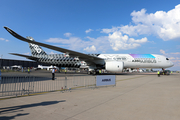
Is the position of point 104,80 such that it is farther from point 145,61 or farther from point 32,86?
point 145,61

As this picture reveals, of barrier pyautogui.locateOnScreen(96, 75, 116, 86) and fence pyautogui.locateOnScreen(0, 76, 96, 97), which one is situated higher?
barrier pyautogui.locateOnScreen(96, 75, 116, 86)

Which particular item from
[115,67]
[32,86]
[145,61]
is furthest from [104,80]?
[145,61]

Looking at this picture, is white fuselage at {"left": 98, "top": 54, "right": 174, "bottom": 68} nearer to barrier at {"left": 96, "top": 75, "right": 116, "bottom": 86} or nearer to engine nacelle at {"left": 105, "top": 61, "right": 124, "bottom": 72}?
engine nacelle at {"left": 105, "top": 61, "right": 124, "bottom": 72}

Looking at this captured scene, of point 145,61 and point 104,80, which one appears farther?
point 145,61

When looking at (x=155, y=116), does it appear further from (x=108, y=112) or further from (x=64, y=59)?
(x=64, y=59)

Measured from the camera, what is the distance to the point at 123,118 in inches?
125

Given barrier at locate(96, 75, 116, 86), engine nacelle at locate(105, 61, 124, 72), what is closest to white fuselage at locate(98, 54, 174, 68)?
engine nacelle at locate(105, 61, 124, 72)

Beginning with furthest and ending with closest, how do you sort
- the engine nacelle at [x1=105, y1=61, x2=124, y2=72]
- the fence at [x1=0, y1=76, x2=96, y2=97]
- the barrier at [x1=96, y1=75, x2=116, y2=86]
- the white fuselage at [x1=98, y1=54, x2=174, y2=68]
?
the white fuselage at [x1=98, y1=54, x2=174, y2=68], the engine nacelle at [x1=105, y1=61, x2=124, y2=72], the barrier at [x1=96, y1=75, x2=116, y2=86], the fence at [x1=0, y1=76, x2=96, y2=97]

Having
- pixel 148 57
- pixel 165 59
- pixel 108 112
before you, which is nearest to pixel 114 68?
pixel 148 57

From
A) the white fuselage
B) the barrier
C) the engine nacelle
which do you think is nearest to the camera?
the barrier

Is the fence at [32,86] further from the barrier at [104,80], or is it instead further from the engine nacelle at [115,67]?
the engine nacelle at [115,67]

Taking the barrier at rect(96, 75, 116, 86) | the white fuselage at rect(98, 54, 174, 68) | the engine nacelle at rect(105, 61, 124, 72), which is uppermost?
the white fuselage at rect(98, 54, 174, 68)

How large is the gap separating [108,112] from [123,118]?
0.56 metres

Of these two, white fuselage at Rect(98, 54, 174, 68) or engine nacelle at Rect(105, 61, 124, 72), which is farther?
white fuselage at Rect(98, 54, 174, 68)
